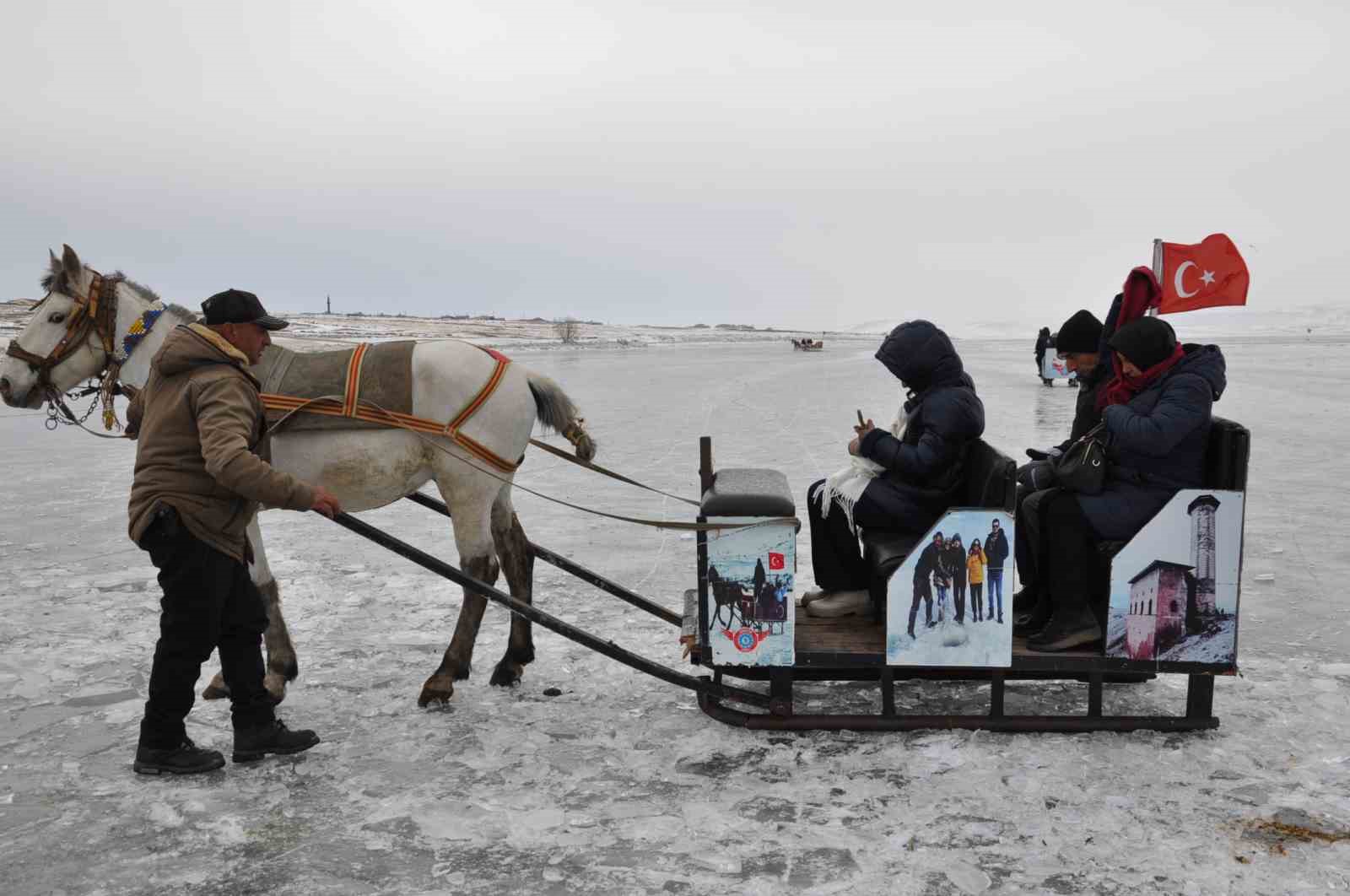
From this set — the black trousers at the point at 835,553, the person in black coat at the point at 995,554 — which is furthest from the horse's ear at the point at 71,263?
the person in black coat at the point at 995,554

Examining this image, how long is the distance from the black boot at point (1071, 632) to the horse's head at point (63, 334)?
463cm

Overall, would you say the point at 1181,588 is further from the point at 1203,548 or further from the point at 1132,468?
the point at 1132,468

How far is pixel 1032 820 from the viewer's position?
352 centimetres

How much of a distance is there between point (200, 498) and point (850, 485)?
2.72m

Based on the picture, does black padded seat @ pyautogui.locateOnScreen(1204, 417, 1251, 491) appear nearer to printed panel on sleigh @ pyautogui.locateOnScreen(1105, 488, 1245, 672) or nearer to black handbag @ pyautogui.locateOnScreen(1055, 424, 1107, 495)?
printed panel on sleigh @ pyautogui.locateOnScreen(1105, 488, 1245, 672)

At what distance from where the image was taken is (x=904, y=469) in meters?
4.34

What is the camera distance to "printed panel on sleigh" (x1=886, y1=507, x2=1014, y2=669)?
403 cm

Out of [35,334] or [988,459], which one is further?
[35,334]

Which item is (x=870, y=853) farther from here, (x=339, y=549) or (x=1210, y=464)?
(x=339, y=549)

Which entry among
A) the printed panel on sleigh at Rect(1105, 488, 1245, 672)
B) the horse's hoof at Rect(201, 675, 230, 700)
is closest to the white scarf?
the printed panel on sleigh at Rect(1105, 488, 1245, 672)

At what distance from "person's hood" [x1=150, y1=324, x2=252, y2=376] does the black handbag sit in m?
3.47

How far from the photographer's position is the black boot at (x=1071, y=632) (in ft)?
13.8

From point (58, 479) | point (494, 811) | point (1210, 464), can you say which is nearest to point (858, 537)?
point (1210, 464)

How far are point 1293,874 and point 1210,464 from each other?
5.59ft
